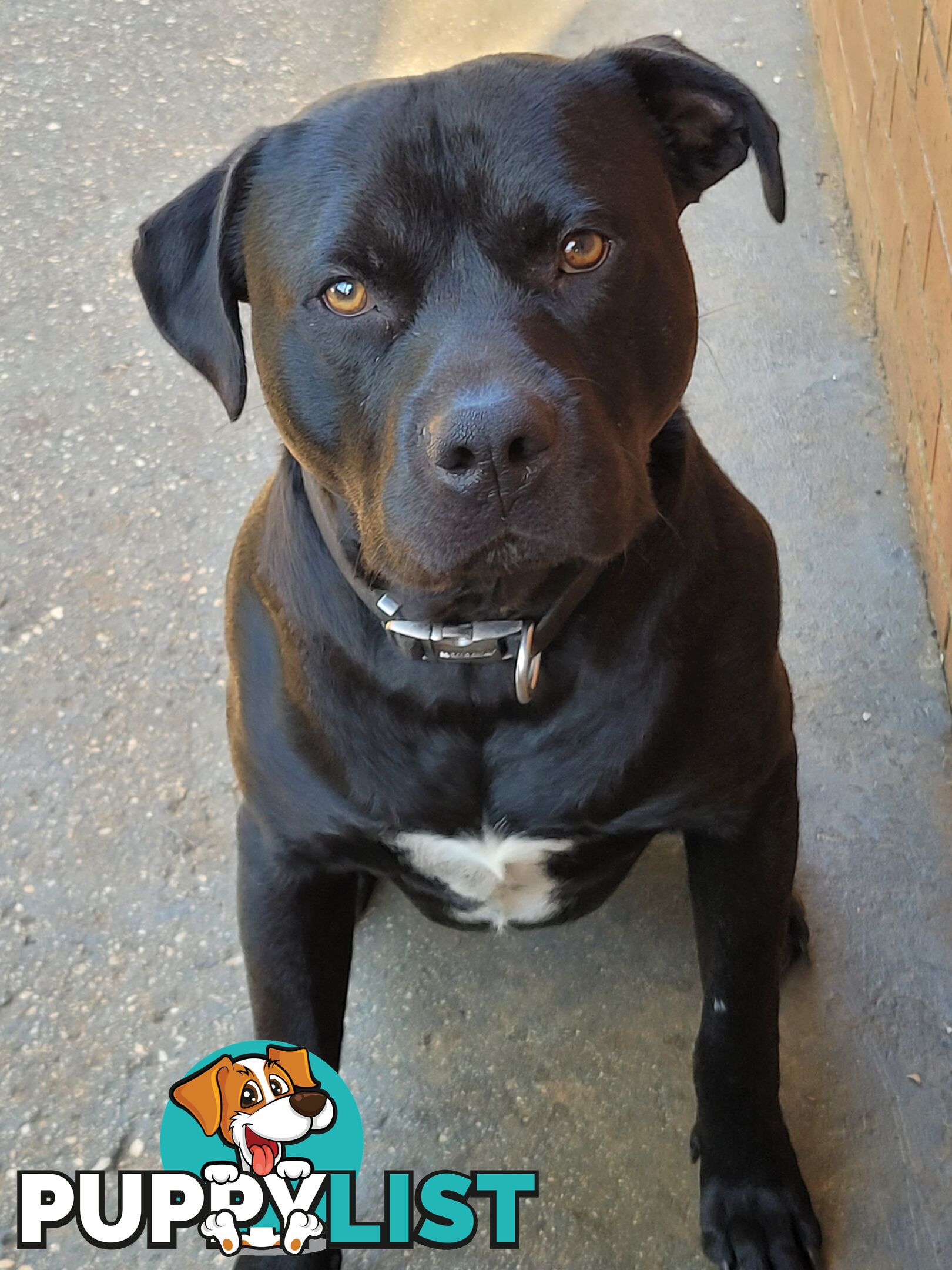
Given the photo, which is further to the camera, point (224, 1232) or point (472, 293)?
point (224, 1232)

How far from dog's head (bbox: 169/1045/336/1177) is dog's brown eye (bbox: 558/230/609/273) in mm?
1046

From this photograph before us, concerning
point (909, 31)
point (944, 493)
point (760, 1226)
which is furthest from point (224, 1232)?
point (909, 31)

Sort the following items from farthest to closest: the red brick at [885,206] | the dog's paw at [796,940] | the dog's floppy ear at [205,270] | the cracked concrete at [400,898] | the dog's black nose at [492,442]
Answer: the red brick at [885,206], the dog's paw at [796,940], the cracked concrete at [400,898], the dog's floppy ear at [205,270], the dog's black nose at [492,442]

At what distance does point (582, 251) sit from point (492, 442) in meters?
0.24

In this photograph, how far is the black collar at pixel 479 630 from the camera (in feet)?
5.12

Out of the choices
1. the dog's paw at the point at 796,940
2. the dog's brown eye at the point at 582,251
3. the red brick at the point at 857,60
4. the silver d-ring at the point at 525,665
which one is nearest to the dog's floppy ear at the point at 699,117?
the dog's brown eye at the point at 582,251

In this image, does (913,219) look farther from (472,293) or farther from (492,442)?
(492,442)

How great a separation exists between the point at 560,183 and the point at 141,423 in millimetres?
1814

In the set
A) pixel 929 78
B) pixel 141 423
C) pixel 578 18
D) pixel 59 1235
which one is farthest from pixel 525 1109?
pixel 578 18

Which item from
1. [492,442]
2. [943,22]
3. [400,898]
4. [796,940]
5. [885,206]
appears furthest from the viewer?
[885,206]

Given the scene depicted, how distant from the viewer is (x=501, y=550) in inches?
54.6

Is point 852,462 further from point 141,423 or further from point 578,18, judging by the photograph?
point 578,18

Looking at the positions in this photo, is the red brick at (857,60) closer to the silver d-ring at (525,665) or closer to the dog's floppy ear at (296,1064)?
the silver d-ring at (525,665)

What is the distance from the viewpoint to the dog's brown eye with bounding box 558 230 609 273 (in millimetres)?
A: 1386
